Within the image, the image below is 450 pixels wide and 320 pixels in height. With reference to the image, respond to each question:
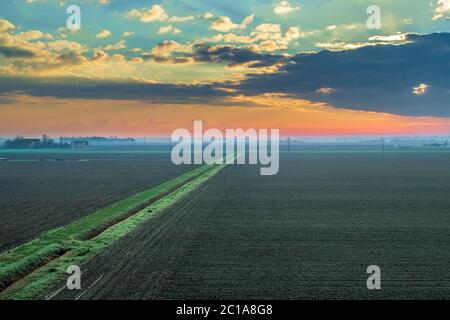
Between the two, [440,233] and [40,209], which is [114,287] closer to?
[440,233]

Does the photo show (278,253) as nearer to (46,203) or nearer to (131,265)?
(131,265)

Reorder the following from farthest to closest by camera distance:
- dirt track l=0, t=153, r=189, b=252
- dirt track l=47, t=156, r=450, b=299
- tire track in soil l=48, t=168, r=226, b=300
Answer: dirt track l=0, t=153, r=189, b=252 → dirt track l=47, t=156, r=450, b=299 → tire track in soil l=48, t=168, r=226, b=300

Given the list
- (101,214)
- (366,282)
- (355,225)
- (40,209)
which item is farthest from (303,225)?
(40,209)

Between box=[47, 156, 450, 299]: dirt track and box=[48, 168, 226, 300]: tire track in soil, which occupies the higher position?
box=[48, 168, 226, 300]: tire track in soil

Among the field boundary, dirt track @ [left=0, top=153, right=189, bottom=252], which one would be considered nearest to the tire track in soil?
the field boundary

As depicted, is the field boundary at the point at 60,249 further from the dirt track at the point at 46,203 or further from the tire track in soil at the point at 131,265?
the dirt track at the point at 46,203

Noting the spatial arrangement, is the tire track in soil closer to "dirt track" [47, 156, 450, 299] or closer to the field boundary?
"dirt track" [47, 156, 450, 299]
